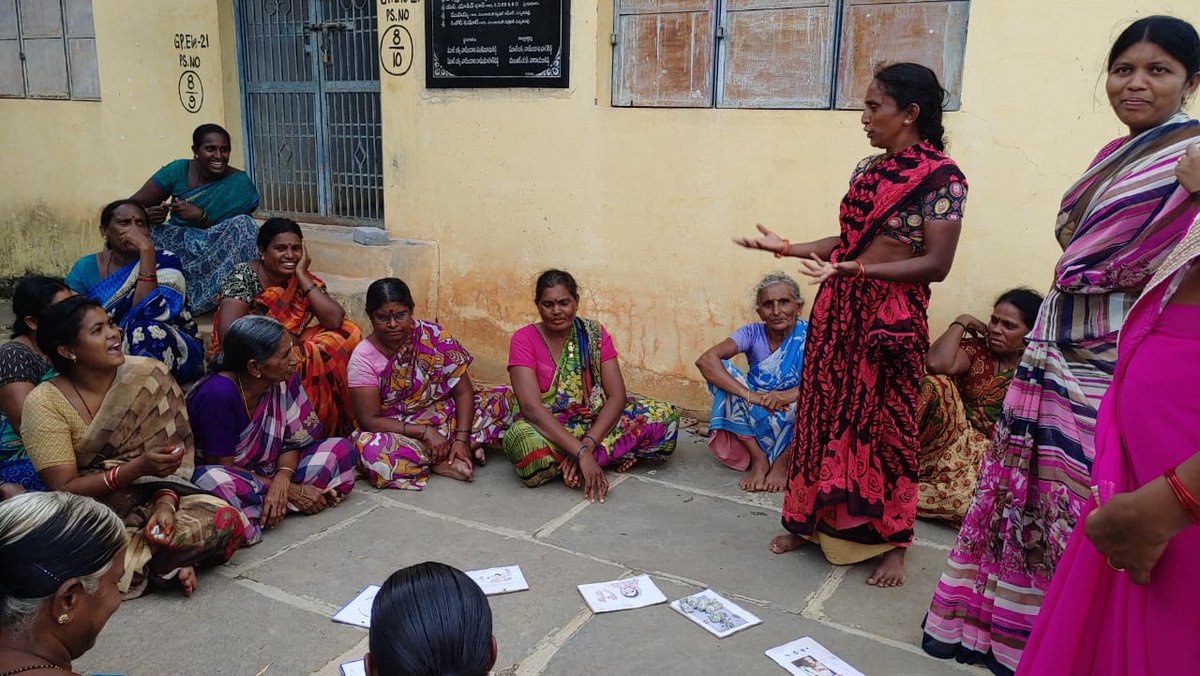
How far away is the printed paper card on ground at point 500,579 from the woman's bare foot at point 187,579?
1003 mm

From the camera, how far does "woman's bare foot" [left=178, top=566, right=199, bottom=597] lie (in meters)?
3.18

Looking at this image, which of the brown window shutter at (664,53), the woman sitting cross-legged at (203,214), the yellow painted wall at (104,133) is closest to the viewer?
the brown window shutter at (664,53)

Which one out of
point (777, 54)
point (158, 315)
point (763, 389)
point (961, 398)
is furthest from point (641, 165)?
point (158, 315)

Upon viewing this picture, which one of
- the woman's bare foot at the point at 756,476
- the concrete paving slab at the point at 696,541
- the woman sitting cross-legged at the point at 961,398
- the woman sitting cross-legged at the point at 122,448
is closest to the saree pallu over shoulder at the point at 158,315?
the woman sitting cross-legged at the point at 122,448

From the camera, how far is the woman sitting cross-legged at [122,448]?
3.09 m

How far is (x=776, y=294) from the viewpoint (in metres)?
4.46

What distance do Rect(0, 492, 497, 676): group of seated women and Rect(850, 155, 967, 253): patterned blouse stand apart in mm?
2091

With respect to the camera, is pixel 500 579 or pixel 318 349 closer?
pixel 500 579

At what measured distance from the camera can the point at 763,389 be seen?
4.62 meters

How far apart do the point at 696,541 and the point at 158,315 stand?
325cm

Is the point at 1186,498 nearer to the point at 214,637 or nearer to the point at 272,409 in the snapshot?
the point at 214,637

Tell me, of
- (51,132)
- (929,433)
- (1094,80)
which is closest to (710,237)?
(929,433)

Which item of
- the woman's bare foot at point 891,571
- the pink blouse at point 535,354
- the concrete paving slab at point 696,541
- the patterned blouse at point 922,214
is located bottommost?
the concrete paving slab at point 696,541

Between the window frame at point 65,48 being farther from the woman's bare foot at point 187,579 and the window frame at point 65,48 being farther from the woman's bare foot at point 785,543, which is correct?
the woman's bare foot at point 785,543
